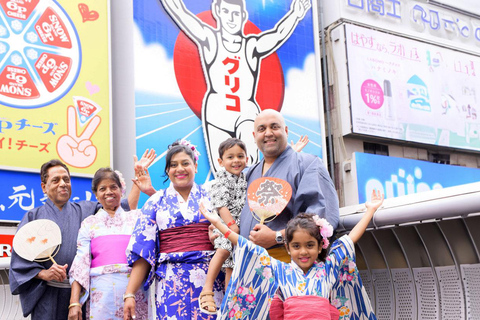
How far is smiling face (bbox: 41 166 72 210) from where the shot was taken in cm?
375

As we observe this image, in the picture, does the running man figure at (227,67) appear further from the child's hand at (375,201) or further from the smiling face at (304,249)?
the smiling face at (304,249)

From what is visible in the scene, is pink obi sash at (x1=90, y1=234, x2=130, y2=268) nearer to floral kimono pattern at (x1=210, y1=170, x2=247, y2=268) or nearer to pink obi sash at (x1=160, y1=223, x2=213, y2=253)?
pink obi sash at (x1=160, y1=223, x2=213, y2=253)

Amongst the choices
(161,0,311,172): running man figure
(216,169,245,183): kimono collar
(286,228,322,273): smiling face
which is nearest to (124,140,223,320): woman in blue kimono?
(216,169,245,183): kimono collar

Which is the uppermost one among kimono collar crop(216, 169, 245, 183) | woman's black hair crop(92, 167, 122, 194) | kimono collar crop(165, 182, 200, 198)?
woman's black hair crop(92, 167, 122, 194)

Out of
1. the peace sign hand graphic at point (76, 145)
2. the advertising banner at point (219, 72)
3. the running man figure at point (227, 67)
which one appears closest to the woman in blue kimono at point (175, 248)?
the peace sign hand graphic at point (76, 145)

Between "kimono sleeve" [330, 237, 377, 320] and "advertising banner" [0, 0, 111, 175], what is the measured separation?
766 cm

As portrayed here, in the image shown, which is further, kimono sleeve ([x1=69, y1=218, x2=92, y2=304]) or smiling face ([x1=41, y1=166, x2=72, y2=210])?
smiling face ([x1=41, y1=166, x2=72, y2=210])

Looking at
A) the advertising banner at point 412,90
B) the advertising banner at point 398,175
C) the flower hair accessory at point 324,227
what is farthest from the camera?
the advertising banner at point 412,90

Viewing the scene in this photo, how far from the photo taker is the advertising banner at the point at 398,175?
573 inches

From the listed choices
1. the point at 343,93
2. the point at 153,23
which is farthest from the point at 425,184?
the point at 153,23

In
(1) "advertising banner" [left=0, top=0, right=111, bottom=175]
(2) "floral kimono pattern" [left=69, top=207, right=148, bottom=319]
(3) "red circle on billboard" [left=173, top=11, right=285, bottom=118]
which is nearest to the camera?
(2) "floral kimono pattern" [left=69, top=207, right=148, bottom=319]

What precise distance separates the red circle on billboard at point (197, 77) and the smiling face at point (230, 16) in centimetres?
18

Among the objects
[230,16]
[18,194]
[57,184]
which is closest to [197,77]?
[230,16]

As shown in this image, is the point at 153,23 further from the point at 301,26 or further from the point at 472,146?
the point at 472,146
